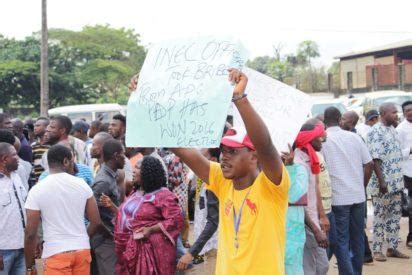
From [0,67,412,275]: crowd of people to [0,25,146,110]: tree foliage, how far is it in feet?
85.8

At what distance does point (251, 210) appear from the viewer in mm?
3383

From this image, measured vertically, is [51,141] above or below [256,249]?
above

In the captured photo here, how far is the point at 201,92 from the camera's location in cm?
325

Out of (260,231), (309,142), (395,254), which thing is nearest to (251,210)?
(260,231)

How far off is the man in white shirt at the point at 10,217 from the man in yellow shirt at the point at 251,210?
2.30 m

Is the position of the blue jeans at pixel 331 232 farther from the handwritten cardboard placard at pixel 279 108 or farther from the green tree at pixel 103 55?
the green tree at pixel 103 55

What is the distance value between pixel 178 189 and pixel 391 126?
2.79 m

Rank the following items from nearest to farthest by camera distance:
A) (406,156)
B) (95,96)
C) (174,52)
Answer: (174,52) < (406,156) < (95,96)

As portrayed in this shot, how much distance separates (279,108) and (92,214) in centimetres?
200

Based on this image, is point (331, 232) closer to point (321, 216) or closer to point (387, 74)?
point (321, 216)

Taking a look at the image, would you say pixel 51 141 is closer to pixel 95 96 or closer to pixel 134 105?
pixel 134 105

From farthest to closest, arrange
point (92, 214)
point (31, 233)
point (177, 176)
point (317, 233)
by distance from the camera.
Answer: point (177, 176) < point (317, 233) < point (92, 214) < point (31, 233)

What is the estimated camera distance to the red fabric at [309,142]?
5594 millimetres

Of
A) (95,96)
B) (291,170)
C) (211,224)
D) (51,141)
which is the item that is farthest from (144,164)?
(95,96)
